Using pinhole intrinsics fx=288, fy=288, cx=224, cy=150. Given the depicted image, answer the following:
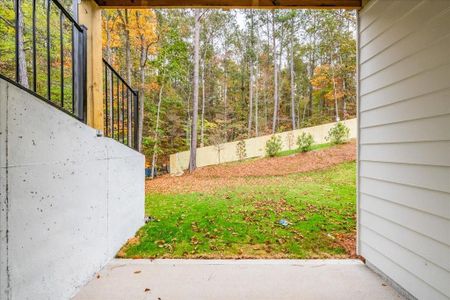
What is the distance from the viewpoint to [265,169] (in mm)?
10328

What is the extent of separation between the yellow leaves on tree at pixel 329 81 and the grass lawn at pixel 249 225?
12276mm

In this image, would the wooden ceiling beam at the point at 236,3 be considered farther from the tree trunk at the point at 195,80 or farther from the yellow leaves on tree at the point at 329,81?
the yellow leaves on tree at the point at 329,81

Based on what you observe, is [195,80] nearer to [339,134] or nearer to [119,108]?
[339,134]

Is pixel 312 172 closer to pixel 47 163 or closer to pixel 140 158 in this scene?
pixel 140 158

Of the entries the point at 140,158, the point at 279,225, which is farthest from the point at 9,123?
the point at 279,225

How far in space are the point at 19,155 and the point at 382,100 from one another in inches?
110

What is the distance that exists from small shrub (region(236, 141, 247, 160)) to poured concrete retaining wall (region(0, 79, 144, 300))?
10244 millimetres

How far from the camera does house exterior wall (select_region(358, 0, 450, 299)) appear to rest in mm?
1861

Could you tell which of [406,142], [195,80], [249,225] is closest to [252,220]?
[249,225]

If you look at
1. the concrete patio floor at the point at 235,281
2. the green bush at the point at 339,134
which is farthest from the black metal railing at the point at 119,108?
the green bush at the point at 339,134

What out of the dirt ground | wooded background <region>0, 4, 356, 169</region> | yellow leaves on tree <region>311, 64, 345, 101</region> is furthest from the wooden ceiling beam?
yellow leaves on tree <region>311, 64, 345, 101</region>

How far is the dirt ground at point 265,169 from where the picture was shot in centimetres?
883

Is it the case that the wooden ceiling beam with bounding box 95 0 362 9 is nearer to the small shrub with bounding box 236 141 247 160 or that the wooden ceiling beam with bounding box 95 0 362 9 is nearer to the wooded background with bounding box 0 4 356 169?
the wooded background with bounding box 0 4 356 169

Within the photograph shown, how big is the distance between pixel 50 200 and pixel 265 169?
28.8 feet
